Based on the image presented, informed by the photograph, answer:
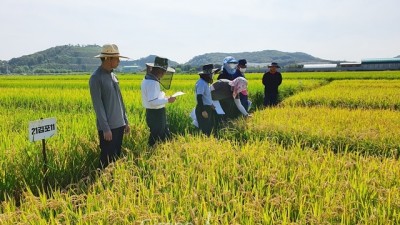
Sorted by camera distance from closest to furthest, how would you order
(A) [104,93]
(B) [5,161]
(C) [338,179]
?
(C) [338,179], (B) [5,161], (A) [104,93]

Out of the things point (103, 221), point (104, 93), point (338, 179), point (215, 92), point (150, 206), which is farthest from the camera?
point (215, 92)

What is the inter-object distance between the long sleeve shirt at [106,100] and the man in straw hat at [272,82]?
250 inches

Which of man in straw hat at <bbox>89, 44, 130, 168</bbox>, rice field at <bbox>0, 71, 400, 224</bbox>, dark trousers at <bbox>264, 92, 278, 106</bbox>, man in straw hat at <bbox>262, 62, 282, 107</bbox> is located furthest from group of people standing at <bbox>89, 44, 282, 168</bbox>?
dark trousers at <bbox>264, 92, 278, 106</bbox>

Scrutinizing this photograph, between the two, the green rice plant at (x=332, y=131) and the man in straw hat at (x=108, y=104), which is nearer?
the man in straw hat at (x=108, y=104)

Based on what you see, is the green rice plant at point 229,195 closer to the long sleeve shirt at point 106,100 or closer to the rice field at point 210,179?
the rice field at point 210,179

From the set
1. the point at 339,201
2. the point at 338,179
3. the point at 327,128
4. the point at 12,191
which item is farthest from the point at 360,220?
the point at 327,128

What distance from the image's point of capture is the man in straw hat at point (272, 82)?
377 inches

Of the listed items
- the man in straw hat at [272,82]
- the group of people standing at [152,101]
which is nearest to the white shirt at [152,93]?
the group of people standing at [152,101]

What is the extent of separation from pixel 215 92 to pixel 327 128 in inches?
77.6

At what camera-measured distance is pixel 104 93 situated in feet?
12.4

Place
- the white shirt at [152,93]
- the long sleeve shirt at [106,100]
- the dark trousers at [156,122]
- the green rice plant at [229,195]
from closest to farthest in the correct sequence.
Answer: the green rice plant at [229,195] < the long sleeve shirt at [106,100] < the white shirt at [152,93] < the dark trousers at [156,122]

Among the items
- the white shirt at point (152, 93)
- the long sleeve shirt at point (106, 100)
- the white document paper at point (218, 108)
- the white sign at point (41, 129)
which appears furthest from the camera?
the white document paper at point (218, 108)

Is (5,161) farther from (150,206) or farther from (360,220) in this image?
(360,220)

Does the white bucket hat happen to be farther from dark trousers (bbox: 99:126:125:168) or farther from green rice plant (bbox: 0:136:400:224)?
green rice plant (bbox: 0:136:400:224)
